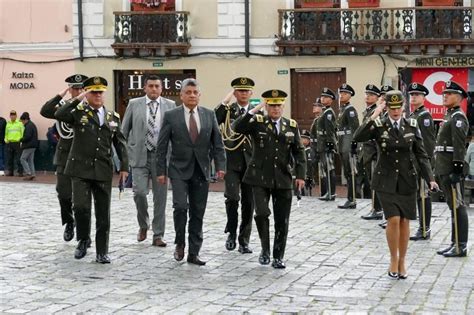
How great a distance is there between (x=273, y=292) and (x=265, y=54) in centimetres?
2011

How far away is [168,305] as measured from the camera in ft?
31.6

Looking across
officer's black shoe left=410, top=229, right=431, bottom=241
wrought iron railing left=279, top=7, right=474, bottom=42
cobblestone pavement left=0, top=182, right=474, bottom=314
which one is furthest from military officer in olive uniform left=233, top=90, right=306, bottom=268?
wrought iron railing left=279, top=7, right=474, bottom=42

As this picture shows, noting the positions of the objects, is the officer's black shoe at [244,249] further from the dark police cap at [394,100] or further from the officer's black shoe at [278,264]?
the dark police cap at [394,100]

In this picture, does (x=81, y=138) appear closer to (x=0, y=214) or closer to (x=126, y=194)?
(x=0, y=214)

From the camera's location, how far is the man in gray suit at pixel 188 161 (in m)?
12.1

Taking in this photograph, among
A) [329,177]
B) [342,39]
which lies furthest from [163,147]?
[342,39]

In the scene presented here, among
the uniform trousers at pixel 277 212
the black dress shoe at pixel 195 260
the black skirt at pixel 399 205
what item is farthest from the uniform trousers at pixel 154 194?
the black skirt at pixel 399 205

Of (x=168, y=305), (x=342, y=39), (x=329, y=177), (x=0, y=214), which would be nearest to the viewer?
(x=168, y=305)

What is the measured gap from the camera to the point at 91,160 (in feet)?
39.7

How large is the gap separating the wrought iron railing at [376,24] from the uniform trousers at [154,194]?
→ 16268 mm

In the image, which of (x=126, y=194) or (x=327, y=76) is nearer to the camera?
(x=126, y=194)

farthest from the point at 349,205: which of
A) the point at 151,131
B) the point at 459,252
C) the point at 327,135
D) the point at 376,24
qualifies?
the point at 376,24

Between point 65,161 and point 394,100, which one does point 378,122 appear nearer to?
point 394,100

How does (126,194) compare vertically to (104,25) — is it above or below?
below
